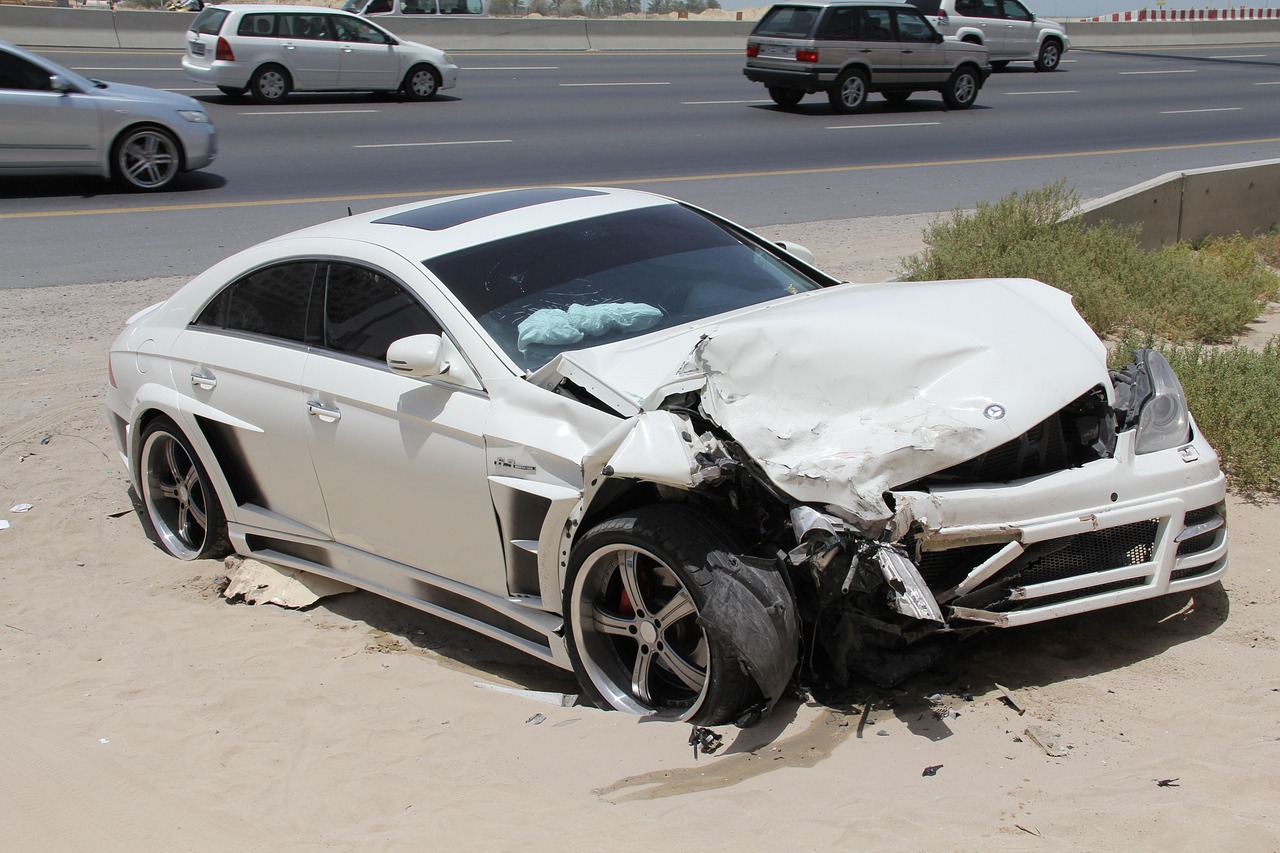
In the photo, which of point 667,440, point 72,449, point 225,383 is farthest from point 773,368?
point 72,449

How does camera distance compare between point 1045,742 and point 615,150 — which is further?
point 615,150

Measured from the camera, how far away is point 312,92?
22.5 metres

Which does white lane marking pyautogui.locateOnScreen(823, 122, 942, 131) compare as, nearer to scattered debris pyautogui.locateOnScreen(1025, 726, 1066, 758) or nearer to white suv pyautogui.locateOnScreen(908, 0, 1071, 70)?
white suv pyautogui.locateOnScreen(908, 0, 1071, 70)

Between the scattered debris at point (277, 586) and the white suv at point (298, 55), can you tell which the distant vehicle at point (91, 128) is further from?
the scattered debris at point (277, 586)

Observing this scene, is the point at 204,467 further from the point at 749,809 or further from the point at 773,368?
the point at 749,809

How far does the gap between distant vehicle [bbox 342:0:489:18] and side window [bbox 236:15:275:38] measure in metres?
8.28

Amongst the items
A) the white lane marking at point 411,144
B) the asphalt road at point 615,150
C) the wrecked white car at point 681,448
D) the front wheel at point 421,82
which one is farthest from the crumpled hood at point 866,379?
the front wheel at point 421,82

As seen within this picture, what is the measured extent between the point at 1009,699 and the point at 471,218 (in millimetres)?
3037

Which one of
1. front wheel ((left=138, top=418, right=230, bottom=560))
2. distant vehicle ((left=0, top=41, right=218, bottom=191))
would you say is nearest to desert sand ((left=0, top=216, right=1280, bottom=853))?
front wheel ((left=138, top=418, right=230, bottom=560))

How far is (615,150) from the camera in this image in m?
18.3

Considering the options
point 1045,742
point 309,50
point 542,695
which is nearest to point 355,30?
point 309,50

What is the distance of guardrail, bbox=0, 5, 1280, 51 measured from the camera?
90.5 ft

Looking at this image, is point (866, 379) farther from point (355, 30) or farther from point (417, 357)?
point (355, 30)

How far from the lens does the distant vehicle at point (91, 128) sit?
14.4 metres
